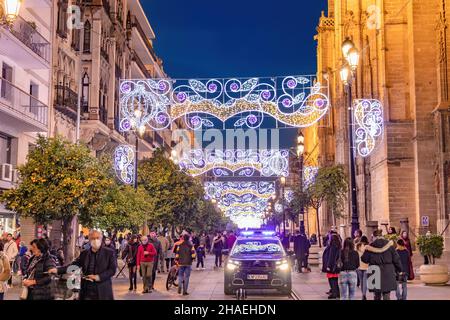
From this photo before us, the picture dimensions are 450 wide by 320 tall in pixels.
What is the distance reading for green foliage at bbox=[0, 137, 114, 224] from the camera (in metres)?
21.7

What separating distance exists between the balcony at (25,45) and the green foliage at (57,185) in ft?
19.4

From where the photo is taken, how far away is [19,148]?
2922cm

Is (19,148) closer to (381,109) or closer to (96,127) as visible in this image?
(96,127)

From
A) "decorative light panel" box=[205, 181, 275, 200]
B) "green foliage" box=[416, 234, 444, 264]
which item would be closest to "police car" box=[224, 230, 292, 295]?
"green foliage" box=[416, 234, 444, 264]

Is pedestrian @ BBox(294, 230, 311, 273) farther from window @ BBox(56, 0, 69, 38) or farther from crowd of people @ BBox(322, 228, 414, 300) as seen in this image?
window @ BBox(56, 0, 69, 38)

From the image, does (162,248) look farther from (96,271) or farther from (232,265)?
(96,271)

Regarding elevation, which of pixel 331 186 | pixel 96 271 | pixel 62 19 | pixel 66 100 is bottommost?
pixel 96 271

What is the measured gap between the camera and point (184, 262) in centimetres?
1800

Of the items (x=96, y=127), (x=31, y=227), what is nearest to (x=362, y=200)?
(x=96, y=127)

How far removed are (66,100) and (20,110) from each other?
6.11 meters

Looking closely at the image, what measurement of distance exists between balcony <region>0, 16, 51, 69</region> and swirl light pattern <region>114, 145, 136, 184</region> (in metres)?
5.62

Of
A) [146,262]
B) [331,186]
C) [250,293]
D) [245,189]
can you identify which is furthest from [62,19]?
[245,189]

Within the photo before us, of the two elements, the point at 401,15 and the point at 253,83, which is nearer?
the point at 253,83
